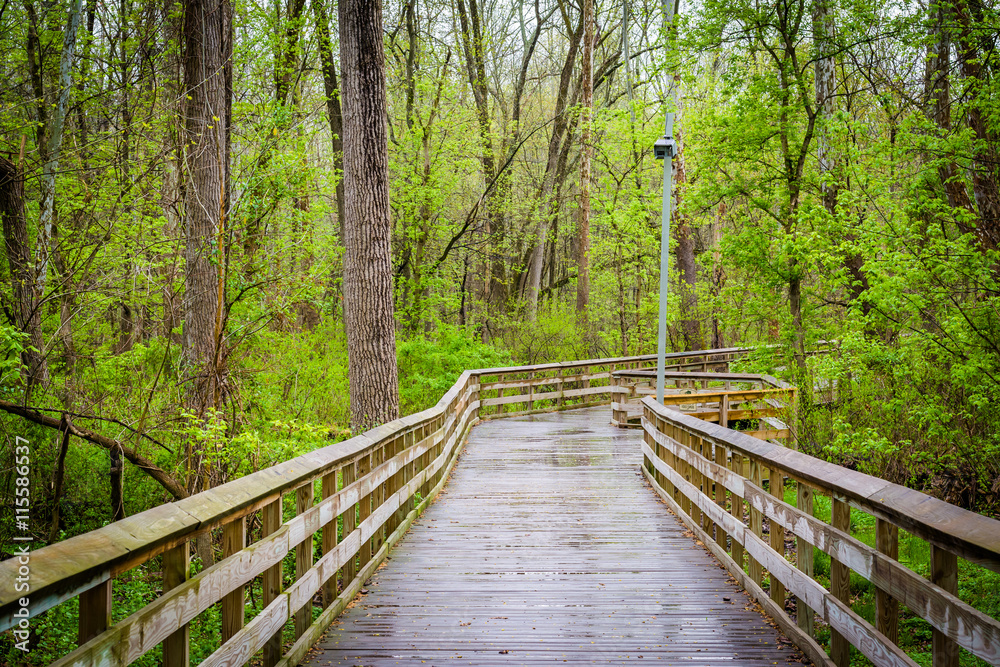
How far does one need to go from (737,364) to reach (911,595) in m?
11.1

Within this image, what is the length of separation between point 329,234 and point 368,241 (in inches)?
124

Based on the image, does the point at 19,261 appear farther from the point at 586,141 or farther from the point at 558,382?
the point at 586,141

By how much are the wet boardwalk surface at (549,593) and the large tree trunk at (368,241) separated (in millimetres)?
1941

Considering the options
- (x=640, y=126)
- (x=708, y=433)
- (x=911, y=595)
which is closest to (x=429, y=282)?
(x=640, y=126)

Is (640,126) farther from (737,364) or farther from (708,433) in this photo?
(708,433)

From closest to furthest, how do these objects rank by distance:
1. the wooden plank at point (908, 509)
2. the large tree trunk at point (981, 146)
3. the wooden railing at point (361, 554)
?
1. the wooden railing at point (361, 554)
2. the wooden plank at point (908, 509)
3. the large tree trunk at point (981, 146)

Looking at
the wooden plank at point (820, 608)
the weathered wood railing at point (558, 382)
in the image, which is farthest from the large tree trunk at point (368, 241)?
the weathered wood railing at point (558, 382)

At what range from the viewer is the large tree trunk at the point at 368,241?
32.4 ft

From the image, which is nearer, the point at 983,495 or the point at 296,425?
the point at 296,425

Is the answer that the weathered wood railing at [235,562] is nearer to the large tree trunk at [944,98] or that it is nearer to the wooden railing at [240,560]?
the wooden railing at [240,560]

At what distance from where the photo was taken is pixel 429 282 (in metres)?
19.9

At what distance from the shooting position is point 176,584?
2.65 metres

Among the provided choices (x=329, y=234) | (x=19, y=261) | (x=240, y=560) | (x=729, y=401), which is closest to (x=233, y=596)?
(x=240, y=560)

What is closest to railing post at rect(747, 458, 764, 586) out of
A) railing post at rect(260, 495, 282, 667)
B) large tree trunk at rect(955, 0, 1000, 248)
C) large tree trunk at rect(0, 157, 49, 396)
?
railing post at rect(260, 495, 282, 667)
